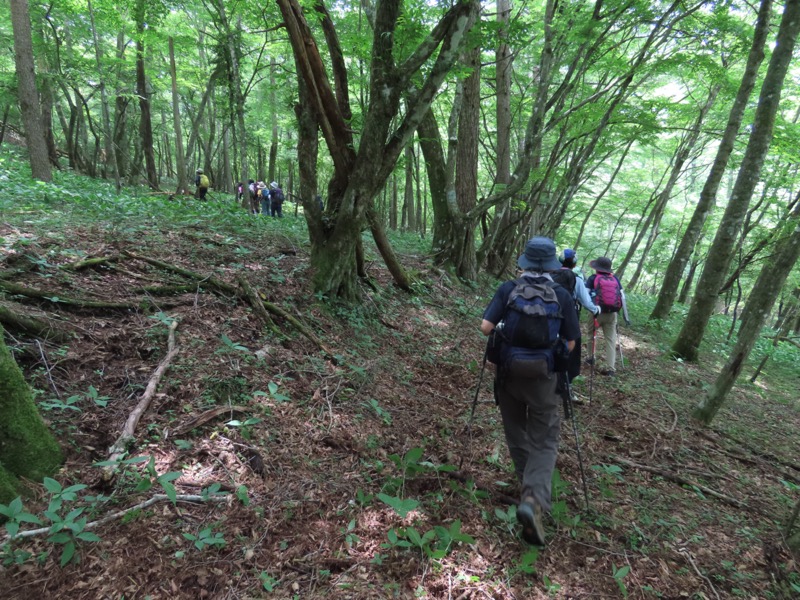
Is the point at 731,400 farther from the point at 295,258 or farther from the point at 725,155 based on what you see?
the point at 295,258

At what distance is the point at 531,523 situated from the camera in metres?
2.87

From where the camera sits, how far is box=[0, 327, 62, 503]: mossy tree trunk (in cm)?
233

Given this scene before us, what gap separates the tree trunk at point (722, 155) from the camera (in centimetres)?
734

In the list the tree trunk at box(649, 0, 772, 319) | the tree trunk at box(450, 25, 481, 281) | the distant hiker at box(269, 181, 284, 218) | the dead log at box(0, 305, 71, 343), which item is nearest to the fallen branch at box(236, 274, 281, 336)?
the dead log at box(0, 305, 71, 343)

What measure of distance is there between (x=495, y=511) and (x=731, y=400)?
277 inches

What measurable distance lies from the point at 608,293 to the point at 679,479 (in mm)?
3540

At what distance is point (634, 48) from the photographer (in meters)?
13.1

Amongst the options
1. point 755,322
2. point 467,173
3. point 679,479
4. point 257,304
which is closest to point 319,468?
point 257,304

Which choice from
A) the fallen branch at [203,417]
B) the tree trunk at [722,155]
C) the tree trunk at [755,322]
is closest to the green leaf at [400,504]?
the fallen branch at [203,417]

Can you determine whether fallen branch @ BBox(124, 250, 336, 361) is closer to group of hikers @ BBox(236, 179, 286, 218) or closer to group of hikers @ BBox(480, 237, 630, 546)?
group of hikers @ BBox(480, 237, 630, 546)

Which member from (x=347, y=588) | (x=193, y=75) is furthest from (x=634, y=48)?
(x=193, y=75)

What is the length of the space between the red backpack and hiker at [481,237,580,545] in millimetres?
4078

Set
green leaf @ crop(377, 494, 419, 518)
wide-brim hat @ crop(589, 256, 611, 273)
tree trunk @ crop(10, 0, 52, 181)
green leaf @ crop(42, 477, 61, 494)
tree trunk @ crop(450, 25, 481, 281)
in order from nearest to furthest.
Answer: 1. green leaf @ crop(42, 477, 61, 494)
2. green leaf @ crop(377, 494, 419, 518)
3. wide-brim hat @ crop(589, 256, 611, 273)
4. tree trunk @ crop(10, 0, 52, 181)
5. tree trunk @ crop(450, 25, 481, 281)

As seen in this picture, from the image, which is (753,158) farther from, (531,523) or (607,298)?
(531,523)
